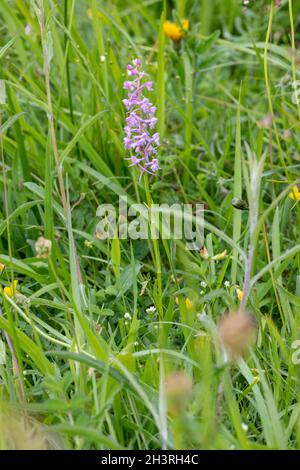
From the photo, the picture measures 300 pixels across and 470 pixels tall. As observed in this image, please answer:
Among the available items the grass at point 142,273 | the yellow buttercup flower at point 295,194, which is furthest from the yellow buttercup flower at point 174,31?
the yellow buttercup flower at point 295,194

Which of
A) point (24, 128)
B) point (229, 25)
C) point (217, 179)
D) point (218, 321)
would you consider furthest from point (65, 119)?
point (229, 25)

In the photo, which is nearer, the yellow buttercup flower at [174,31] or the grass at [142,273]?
the grass at [142,273]

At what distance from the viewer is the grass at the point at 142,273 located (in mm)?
1516

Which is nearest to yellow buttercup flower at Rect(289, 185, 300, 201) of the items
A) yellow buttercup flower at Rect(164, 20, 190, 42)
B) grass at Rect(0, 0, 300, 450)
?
grass at Rect(0, 0, 300, 450)

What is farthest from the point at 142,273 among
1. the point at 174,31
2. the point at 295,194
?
the point at 174,31

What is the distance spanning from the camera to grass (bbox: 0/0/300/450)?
152 centimetres

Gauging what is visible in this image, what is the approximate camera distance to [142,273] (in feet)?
7.27

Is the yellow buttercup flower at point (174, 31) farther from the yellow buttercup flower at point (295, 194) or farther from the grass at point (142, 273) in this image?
the yellow buttercup flower at point (295, 194)

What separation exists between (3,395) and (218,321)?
1.76 ft

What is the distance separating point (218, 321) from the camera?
1854 millimetres

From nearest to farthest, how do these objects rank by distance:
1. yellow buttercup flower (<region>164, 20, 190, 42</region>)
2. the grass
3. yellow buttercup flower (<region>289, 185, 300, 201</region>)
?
the grass, yellow buttercup flower (<region>289, 185, 300, 201</region>), yellow buttercup flower (<region>164, 20, 190, 42</region>)

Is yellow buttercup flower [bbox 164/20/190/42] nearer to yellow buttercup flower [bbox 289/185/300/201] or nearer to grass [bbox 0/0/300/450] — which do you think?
grass [bbox 0/0/300/450]

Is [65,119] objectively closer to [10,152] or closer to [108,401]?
[10,152]

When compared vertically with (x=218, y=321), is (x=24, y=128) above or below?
above
